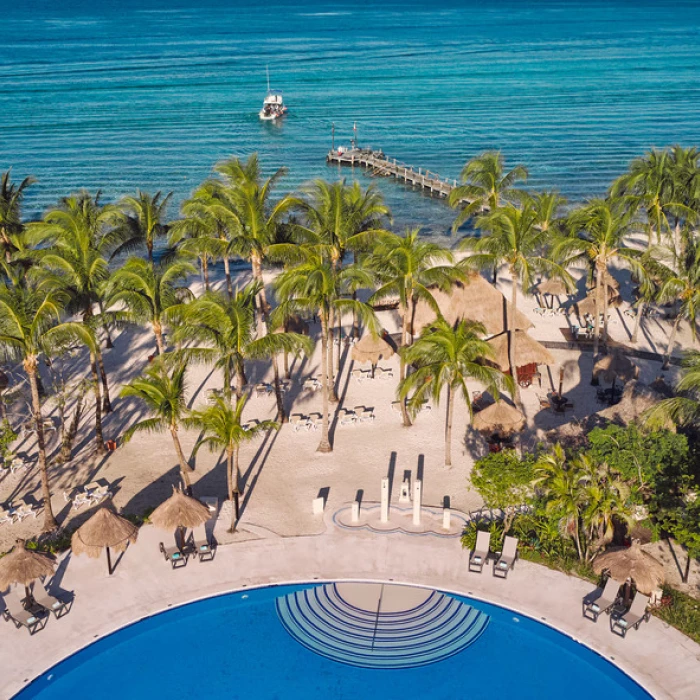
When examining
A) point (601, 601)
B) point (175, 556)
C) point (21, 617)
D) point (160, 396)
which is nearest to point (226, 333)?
point (160, 396)

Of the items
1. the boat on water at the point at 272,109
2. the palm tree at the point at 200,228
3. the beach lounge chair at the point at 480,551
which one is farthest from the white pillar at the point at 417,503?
the boat on water at the point at 272,109

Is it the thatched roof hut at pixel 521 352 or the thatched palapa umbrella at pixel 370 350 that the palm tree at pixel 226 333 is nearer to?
the thatched palapa umbrella at pixel 370 350

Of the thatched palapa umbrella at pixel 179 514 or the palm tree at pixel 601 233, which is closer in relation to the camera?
the thatched palapa umbrella at pixel 179 514

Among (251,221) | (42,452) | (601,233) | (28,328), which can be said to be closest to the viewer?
(28,328)

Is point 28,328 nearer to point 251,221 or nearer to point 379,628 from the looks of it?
point 251,221

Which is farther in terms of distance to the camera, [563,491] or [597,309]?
[597,309]

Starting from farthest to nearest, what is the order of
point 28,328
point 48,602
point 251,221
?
point 251,221
point 28,328
point 48,602
